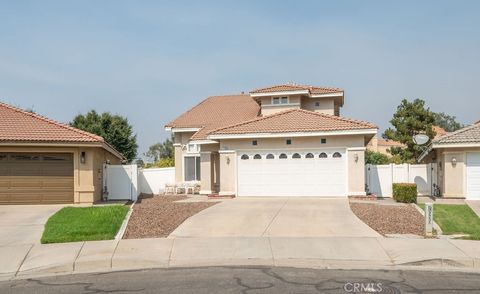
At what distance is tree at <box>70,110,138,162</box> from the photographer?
50719 mm

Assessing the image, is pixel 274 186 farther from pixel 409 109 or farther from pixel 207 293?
pixel 409 109

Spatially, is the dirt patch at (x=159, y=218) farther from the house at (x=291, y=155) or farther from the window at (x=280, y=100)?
the window at (x=280, y=100)

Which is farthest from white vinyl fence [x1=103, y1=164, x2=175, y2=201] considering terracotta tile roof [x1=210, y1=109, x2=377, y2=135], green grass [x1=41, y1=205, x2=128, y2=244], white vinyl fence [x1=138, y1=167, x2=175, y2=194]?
green grass [x1=41, y1=205, x2=128, y2=244]

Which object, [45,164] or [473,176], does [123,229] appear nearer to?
[45,164]

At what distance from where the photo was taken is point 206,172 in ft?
96.3

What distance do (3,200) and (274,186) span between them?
1220 centimetres

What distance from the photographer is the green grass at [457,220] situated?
1489 cm

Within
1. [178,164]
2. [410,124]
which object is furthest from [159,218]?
[410,124]

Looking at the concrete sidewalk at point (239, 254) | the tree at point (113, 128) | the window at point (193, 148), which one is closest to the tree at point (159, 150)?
the tree at point (113, 128)

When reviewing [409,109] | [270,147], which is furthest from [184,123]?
[409,109]

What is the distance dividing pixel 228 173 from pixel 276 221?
9.88m

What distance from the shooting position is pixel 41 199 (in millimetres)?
22203

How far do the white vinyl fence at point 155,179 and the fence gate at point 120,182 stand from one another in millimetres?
5556

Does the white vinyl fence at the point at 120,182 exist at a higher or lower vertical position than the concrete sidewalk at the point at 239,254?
higher
